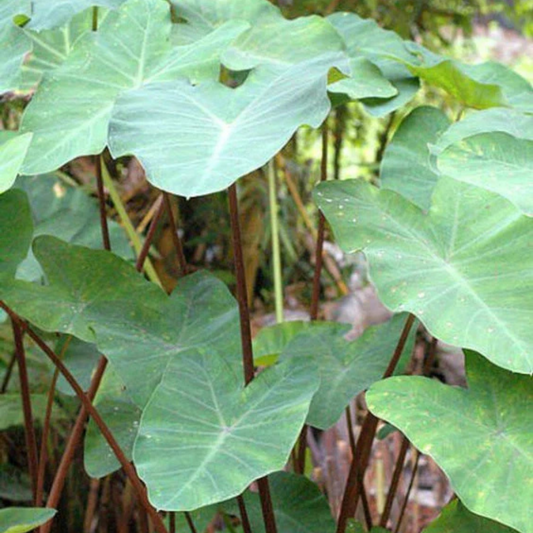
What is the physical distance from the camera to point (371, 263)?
1.13 metres

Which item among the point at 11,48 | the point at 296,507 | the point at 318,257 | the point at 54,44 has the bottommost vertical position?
the point at 296,507

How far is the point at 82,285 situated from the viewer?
1383 mm

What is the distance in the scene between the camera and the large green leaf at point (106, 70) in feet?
4.10

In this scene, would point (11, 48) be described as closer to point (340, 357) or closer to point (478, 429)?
point (340, 357)

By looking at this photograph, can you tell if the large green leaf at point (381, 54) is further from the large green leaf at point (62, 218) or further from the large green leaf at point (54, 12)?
the large green leaf at point (62, 218)

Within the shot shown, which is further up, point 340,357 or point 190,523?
point 340,357

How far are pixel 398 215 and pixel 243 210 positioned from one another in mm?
1629

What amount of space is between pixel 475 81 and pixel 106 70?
0.56 metres

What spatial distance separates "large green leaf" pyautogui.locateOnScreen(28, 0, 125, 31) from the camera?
52.0 inches

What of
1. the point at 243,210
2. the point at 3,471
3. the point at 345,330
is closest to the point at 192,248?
the point at 243,210

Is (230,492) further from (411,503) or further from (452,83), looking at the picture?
(411,503)

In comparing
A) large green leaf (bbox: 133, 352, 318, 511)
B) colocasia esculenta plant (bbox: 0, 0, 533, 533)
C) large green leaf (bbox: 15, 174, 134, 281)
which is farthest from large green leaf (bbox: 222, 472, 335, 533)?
large green leaf (bbox: 15, 174, 134, 281)

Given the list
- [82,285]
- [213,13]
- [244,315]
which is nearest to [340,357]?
[244,315]

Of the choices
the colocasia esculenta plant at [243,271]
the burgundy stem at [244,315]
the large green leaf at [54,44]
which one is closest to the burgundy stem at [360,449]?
the colocasia esculenta plant at [243,271]
